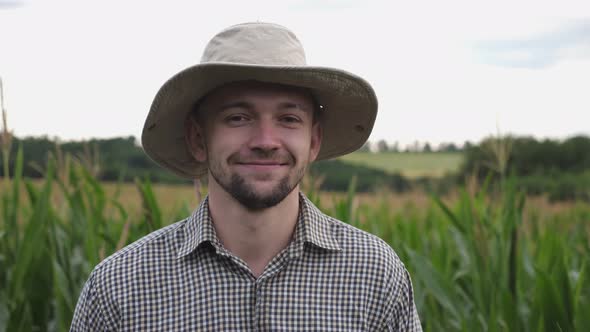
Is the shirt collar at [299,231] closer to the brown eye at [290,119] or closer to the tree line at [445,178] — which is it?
the brown eye at [290,119]

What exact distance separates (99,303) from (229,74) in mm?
548

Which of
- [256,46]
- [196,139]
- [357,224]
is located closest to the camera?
[256,46]

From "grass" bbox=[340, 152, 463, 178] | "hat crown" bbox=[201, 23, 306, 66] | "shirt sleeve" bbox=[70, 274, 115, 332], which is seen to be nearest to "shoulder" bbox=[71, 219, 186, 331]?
"shirt sleeve" bbox=[70, 274, 115, 332]

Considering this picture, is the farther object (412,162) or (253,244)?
(412,162)

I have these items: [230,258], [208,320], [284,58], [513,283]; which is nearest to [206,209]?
[230,258]

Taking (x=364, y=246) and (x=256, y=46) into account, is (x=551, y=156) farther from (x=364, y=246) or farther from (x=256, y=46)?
(x=256, y=46)

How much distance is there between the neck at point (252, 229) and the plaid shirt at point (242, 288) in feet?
0.11

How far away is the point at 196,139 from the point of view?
1.64 m

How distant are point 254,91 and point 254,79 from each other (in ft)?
0.10

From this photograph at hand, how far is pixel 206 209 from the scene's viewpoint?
5.13 ft

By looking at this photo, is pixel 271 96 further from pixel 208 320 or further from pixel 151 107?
pixel 208 320

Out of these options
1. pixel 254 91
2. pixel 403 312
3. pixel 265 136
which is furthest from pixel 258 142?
pixel 403 312

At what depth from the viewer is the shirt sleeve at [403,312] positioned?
1.54m

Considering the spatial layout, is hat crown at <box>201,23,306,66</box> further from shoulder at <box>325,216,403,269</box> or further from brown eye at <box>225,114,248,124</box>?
shoulder at <box>325,216,403,269</box>
